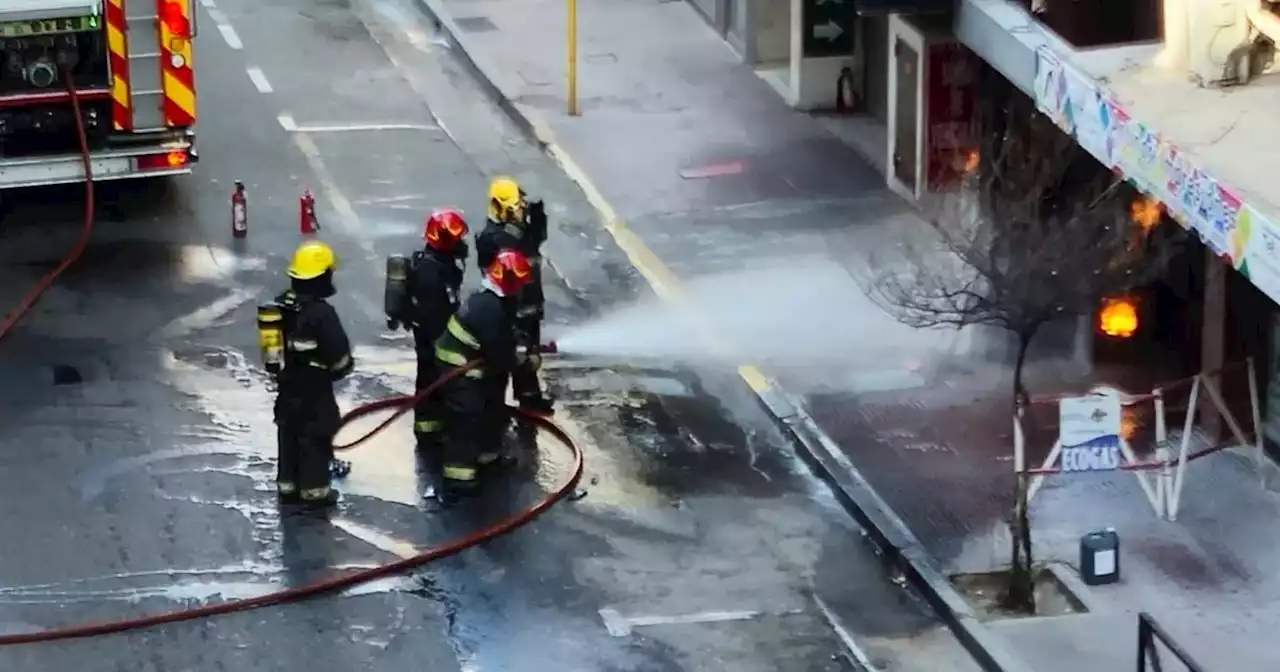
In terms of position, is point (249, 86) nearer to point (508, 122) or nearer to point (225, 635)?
point (508, 122)

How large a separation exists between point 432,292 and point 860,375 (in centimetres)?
330

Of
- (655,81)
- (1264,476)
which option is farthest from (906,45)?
(1264,476)

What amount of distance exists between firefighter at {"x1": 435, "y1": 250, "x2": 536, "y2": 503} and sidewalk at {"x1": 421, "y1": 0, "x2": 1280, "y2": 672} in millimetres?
2261

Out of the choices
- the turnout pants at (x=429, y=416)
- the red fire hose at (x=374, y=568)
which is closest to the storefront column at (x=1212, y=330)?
the red fire hose at (x=374, y=568)

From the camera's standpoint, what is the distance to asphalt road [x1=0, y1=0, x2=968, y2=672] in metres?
13.3

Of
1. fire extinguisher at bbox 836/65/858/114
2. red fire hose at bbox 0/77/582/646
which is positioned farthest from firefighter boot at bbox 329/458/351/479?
fire extinguisher at bbox 836/65/858/114

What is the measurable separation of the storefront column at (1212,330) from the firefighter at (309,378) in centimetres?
546

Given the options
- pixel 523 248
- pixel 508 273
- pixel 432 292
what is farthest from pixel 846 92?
pixel 508 273

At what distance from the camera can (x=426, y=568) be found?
14102 mm

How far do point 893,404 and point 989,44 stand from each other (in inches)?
123

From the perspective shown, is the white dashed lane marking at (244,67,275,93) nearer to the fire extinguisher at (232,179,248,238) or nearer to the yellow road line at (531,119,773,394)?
the yellow road line at (531,119,773,394)

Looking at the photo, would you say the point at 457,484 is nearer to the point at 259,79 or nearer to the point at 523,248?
the point at 523,248

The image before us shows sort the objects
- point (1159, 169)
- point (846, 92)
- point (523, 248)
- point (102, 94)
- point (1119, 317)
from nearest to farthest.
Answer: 1. point (1159, 169)
2. point (523, 248)
3. point (1119, 317)
4. point (102, 94)
5. point (846, 92)

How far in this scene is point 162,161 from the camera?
1975cm
